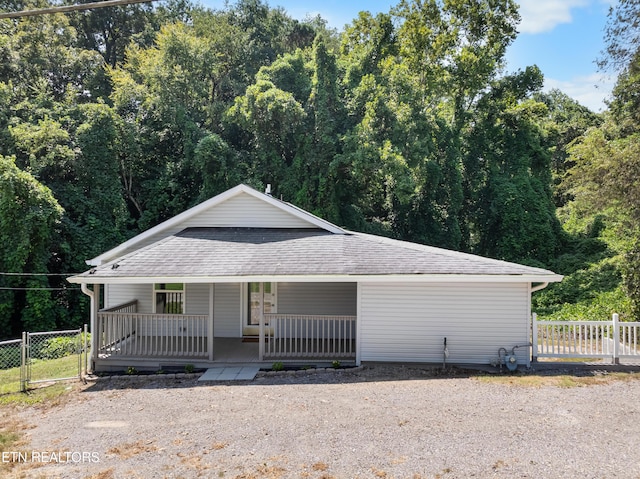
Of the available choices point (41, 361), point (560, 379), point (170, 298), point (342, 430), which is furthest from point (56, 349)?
point (560, 379)

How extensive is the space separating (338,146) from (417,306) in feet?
49.3

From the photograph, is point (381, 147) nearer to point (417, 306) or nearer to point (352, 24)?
point (352, 24)

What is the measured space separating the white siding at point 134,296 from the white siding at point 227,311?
1.99m

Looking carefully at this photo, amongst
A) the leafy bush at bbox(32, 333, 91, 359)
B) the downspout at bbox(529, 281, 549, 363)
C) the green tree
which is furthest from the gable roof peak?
the green tree

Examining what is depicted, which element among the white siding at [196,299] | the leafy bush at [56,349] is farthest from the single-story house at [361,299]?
the leafy bush at [56,349]

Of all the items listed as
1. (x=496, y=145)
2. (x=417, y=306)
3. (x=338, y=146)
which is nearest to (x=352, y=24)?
(x=338, y=146)

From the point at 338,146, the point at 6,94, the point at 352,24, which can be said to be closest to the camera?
the point at 6,94

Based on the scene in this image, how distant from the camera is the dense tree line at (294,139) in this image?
20891 mm

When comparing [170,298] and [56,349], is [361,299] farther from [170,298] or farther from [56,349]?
[56,349]

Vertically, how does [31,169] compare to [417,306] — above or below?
above

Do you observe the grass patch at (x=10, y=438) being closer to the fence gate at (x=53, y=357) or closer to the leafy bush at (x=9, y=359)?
the fence gate at (x=53, y=357)

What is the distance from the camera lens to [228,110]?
2389 cm

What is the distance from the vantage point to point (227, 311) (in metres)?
12.9

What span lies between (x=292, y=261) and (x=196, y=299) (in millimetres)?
3824
